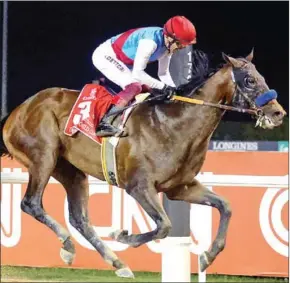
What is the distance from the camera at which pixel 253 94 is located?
19.7ft

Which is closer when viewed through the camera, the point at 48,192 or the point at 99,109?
the point at 99,109

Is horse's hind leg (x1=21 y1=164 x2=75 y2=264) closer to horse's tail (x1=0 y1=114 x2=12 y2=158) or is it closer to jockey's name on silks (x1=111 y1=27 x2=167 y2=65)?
horse's tail (x1=0 y1=114 x2=12 y2=158)

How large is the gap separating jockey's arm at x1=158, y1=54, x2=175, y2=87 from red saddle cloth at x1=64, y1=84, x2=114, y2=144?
0.39m

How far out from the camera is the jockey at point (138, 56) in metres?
6.04

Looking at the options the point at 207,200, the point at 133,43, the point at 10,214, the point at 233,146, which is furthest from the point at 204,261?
the point at 233,146

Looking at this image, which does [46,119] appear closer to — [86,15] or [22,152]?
[22,152]

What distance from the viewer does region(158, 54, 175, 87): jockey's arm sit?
646 centimetres

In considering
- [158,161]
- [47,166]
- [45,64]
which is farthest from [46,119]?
[45,64]

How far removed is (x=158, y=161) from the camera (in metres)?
6.20

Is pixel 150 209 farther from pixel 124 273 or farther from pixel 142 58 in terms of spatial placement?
pixel 142 58

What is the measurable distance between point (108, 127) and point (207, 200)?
877 mm

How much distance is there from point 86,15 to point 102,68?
29.8 feet

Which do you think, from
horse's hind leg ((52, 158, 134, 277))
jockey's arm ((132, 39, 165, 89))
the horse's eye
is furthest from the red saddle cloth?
the horse's eye

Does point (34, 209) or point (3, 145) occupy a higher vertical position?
point (3, 145)
